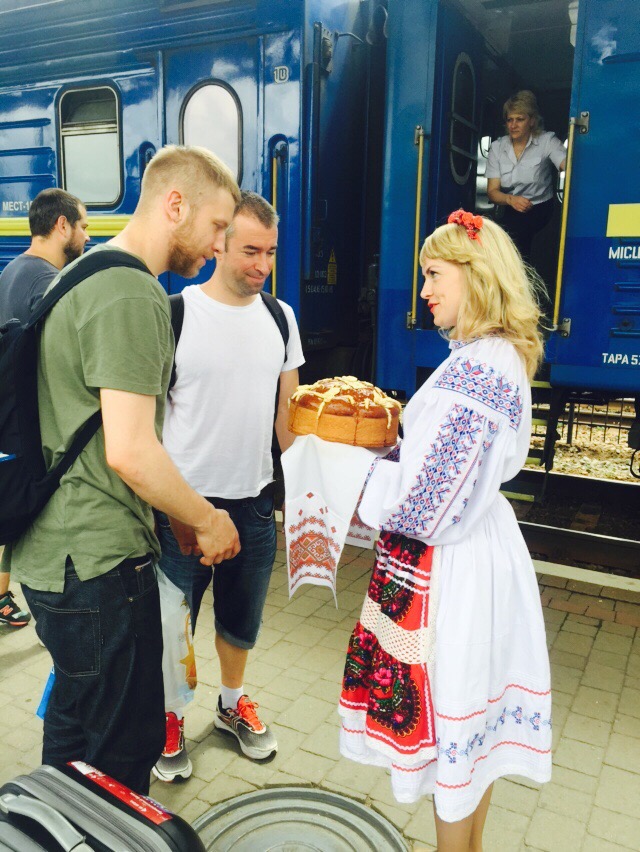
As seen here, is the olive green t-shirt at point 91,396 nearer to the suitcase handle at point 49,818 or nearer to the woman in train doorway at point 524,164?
the suitcase handle at point 49,818

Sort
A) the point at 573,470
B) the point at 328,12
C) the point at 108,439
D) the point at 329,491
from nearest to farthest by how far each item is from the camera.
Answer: the point at 108,439
the point at 329,491
the point at 328,12
the point at 573,470

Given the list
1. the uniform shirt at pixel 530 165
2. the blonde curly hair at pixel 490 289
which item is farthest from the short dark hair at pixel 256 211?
the uniform shirt at pixel 530 165

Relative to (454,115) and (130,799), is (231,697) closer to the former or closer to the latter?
(130,799)

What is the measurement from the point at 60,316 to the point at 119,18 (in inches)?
171

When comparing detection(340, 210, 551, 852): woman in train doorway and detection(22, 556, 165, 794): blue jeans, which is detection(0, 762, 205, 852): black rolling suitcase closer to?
detection(22, 556, 165, 794): blue jeans

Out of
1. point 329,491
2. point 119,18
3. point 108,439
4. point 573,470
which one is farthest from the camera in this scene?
point 573,470

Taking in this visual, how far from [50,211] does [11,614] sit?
2045 mm

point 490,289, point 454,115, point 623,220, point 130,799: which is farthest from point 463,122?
point 130,799

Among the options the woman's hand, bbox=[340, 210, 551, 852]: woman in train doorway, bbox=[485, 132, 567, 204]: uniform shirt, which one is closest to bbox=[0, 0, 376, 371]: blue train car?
bbox=[485, 132, 567, 204]: uniform shirt

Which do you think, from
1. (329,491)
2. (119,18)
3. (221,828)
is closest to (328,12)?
(119,18)

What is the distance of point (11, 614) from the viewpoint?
3.83m

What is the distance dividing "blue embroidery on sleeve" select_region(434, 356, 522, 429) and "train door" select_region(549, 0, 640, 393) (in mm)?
2544

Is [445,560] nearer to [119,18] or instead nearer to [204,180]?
[204,180]

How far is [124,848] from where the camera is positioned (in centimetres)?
140
